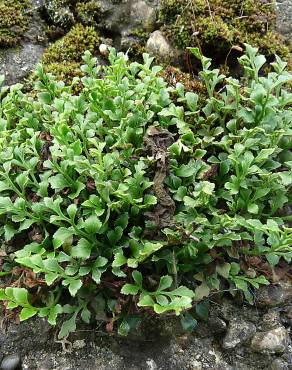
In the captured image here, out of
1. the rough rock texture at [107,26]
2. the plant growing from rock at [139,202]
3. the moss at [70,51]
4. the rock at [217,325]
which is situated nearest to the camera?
the plant growing from rock at [139,202]

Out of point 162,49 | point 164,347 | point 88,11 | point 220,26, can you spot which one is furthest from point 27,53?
point 164,347

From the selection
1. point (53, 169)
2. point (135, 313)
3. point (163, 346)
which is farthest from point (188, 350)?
point (53, 169)

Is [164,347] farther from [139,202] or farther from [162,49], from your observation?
[162,49]

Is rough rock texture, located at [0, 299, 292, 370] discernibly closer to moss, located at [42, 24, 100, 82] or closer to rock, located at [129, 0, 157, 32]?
moss, located at [42, 24, 100, 82]

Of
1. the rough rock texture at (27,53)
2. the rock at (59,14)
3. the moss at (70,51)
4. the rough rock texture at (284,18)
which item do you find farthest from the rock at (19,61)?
the rough rock texture at (284,18)

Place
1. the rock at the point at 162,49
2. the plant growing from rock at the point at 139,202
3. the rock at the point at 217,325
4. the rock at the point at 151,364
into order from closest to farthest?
the plant growing from rock at the point at 139,202 → the rock at the point at 151,364 → the rock at the point at 217,325 → the rock at the point at 162,49

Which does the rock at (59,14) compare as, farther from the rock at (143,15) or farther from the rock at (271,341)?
the rock at (271,341)

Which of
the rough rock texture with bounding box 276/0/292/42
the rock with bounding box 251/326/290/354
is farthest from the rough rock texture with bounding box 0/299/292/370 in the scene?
the rough rock texture with bounding box 276/0/292/42
